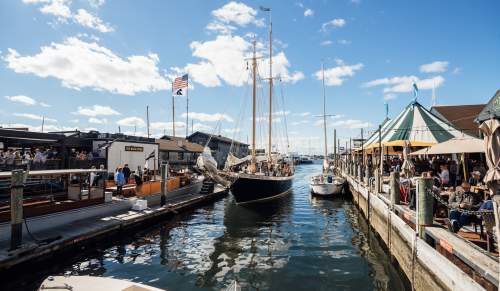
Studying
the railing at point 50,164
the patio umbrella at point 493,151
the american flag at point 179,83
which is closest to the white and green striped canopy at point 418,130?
the patio umbrella at point 493,151

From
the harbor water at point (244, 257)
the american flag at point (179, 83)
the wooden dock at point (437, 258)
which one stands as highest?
the american flag at point (179, 83)

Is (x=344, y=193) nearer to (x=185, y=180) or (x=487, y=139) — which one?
(x=185, y=180)

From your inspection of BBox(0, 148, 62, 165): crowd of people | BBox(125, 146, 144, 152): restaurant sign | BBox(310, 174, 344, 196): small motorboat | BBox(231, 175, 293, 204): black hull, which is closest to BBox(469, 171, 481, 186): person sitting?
BBox(231, 175, 293, 204): black hull

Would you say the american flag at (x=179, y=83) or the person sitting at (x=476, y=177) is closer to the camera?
the person sitting at (x=476, y=177)

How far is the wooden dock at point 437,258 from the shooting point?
17.4ft

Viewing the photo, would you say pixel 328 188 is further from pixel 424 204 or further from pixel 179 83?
pixel 179 83

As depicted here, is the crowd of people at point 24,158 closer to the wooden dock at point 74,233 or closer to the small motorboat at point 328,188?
the wooden dock at point 74,233

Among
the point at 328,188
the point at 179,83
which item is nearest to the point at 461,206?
the point at 328,188

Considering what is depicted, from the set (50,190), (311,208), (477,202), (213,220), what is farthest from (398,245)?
(50,190)

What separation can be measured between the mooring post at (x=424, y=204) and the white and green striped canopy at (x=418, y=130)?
35.9 ft

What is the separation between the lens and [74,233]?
12250 millimetres

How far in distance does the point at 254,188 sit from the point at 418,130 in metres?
12.3

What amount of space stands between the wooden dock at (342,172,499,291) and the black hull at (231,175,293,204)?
504 inches

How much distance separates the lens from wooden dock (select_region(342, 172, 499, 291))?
5.30 metres
